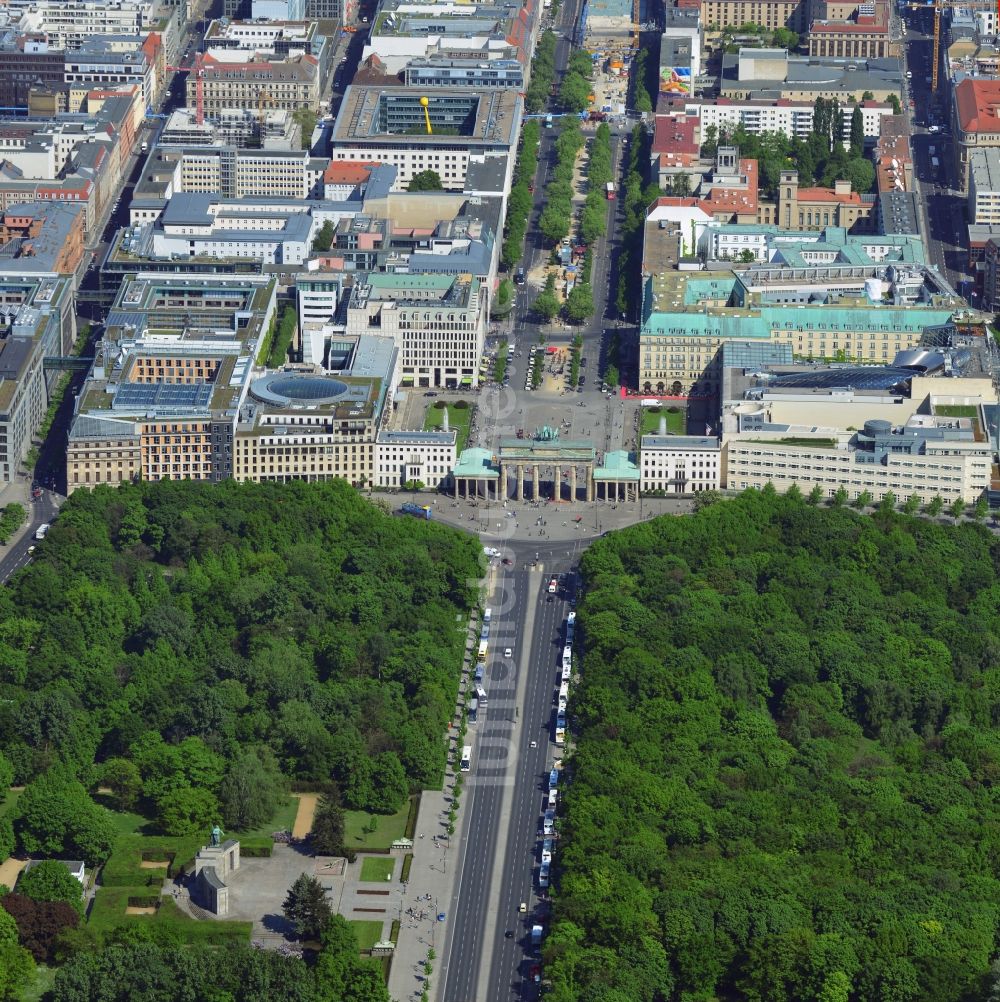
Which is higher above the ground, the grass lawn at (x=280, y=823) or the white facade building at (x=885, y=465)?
the white facade building at (x=885, y=465)

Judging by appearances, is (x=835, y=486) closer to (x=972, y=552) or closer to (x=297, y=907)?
(x=972, y=552)

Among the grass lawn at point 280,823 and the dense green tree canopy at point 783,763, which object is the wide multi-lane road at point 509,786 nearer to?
the dense green tree canopy at point 783,763

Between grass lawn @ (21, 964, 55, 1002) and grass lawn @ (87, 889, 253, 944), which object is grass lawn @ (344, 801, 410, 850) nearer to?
grass lawn @ (87, 889, 253, 944)

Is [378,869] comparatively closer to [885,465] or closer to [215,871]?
[215,871]

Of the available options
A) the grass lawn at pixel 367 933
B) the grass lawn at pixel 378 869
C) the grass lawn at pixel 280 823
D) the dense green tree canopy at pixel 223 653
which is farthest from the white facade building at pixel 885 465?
the grass lawn at pixel 367 933

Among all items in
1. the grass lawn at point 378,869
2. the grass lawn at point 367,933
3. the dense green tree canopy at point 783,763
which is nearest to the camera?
the dense green tree canopy at point 783,763

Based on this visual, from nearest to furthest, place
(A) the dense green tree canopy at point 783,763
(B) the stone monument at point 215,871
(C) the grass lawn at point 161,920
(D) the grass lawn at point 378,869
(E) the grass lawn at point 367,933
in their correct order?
(A) the dense green tree canopy at point 783,763, (C) the grass lawn at point 161,920, (E) the grass lawn at point 367,933, (B) the stone monument at point 215,871, (D) the grass lawn at point 378,869

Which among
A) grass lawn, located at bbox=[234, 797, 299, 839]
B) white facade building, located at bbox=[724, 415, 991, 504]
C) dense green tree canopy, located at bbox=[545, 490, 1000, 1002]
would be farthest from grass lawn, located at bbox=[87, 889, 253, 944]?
white facade building, located at bbox=[724, 415, 991, 504]
